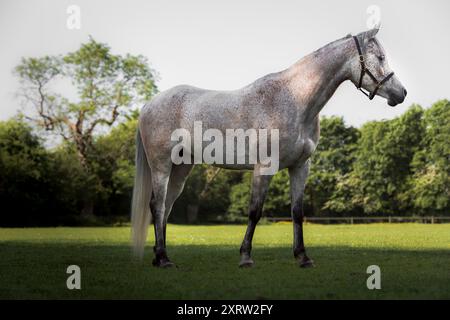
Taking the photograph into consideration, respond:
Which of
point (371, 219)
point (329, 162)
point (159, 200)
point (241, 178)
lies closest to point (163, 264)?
point (159, 200)

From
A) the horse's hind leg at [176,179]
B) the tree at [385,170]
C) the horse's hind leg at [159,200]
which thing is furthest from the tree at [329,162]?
the horse's hind leg at [159,200]

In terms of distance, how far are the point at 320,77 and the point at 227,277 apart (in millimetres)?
3456

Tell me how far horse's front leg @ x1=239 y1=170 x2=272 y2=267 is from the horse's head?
2150 millimetres

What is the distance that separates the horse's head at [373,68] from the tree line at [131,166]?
1135 inches

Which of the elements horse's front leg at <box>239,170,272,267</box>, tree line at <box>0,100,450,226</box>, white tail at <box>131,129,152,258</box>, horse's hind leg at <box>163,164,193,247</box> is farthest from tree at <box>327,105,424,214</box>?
horse's front leg at <box>239,170,272,267</box>

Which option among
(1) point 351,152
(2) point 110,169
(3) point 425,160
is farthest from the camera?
(1) point 351,152

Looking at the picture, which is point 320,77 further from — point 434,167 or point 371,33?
point 434,167

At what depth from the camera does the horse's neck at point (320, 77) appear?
857cm

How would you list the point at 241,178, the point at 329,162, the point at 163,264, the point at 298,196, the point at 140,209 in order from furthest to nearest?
the point at 241,178, the point at 329,162, the point at 140,209, the point at 298,196, the point at 163,264

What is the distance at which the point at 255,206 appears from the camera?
27.9ft

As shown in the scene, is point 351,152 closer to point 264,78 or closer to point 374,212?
point 374,212

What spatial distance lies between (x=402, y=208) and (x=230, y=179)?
66.8 feet
